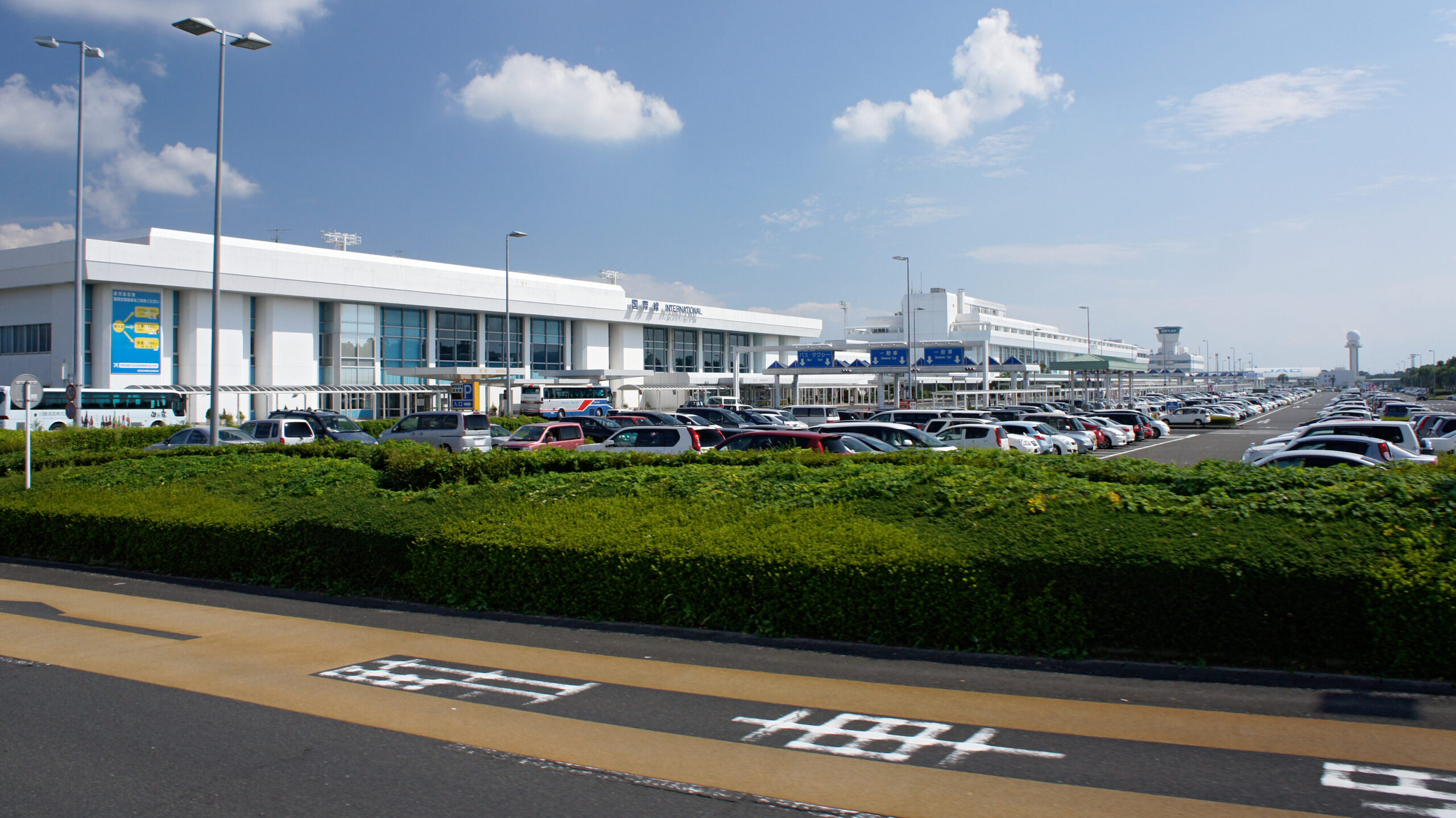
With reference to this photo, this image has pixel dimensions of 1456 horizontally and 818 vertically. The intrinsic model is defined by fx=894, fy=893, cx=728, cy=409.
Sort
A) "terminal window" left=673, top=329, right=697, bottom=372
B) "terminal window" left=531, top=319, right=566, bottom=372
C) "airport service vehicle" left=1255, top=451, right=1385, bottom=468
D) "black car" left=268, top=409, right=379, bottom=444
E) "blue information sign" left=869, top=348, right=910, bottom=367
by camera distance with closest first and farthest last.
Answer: "airport service vehicle" left=1255, top=451, right=1385, bottom=468
"black car" left=268, top=409, right=379, bottom=444
"blue information sign" left=869, top=348, right=910, bottom=367
"terminal window" left=531, top=319, right=566, bottom=372
"terminal window" left=673, top=329, right=697, bottom=372

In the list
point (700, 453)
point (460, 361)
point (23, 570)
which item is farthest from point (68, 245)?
point (700, 453)

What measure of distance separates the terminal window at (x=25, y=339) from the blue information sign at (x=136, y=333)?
479cm

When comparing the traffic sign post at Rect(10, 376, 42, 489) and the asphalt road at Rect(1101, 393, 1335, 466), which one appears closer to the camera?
the traffic sign post at Rect(10, 376, 42, 489)

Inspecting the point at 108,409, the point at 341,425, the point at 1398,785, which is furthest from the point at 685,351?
the point at 1398,785

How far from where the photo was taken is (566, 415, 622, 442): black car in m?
33.0

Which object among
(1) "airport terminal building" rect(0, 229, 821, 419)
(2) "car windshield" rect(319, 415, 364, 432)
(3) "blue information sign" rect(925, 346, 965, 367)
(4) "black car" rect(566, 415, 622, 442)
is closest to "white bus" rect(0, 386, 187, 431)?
(1) "airport terminal building" rect(0, 229, 821, 419)

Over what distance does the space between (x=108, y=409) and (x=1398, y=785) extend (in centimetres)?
5211

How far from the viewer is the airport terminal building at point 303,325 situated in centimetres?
4909

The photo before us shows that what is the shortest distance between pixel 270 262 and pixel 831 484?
172 feet

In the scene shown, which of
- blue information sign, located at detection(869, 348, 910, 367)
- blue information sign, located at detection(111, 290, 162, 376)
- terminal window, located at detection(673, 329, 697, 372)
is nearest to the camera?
blue information sign, located at detection(111, 290, 162, 376)

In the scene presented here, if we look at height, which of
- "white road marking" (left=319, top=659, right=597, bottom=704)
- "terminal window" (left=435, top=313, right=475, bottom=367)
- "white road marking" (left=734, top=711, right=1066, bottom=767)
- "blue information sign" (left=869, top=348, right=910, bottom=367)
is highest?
"terminal window" (left=435, top=313, right=475, bottom=367)

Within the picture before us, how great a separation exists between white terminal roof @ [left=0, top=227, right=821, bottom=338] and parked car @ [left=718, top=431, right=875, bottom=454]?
41548 mm

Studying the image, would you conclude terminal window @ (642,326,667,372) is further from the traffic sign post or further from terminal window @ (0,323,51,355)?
the traffic sign post

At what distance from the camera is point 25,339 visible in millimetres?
51188
